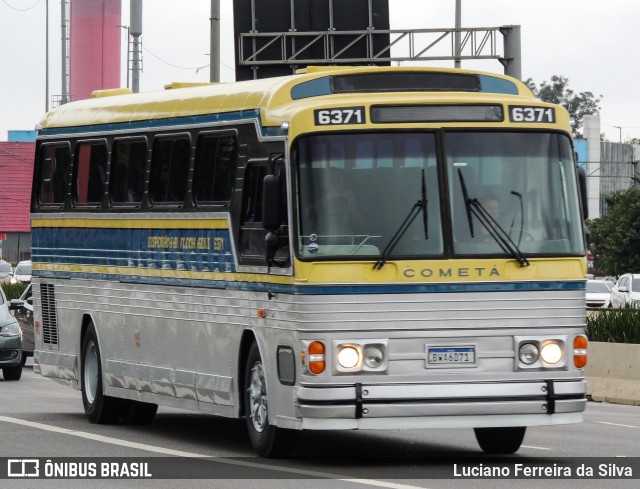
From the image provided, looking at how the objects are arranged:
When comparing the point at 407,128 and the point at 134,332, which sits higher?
the point at 407,128

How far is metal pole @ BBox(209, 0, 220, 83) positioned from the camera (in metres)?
27.7

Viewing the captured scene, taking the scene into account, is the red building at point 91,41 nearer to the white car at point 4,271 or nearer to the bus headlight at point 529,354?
the white car at point 4,271

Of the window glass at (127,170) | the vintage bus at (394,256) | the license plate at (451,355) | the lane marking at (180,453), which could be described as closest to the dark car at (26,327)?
the lane marking at (180,453)

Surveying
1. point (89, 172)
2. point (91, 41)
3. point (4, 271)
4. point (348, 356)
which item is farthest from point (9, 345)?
point (91, 41)

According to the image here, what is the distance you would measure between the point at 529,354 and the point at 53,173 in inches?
325

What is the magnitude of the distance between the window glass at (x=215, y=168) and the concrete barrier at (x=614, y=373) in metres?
10.3

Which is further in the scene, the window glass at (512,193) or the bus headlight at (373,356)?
the window glass at (512,193)

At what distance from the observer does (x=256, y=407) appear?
47.9 feet

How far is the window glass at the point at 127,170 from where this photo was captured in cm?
1761

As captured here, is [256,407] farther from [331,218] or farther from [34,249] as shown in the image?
[34,249]

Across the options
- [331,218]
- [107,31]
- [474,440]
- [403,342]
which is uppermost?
[107,31]

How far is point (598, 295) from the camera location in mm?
53469

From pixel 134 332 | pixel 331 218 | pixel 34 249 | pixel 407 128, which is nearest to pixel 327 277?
pixel 331 218

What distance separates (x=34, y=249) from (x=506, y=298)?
28.5 ft
